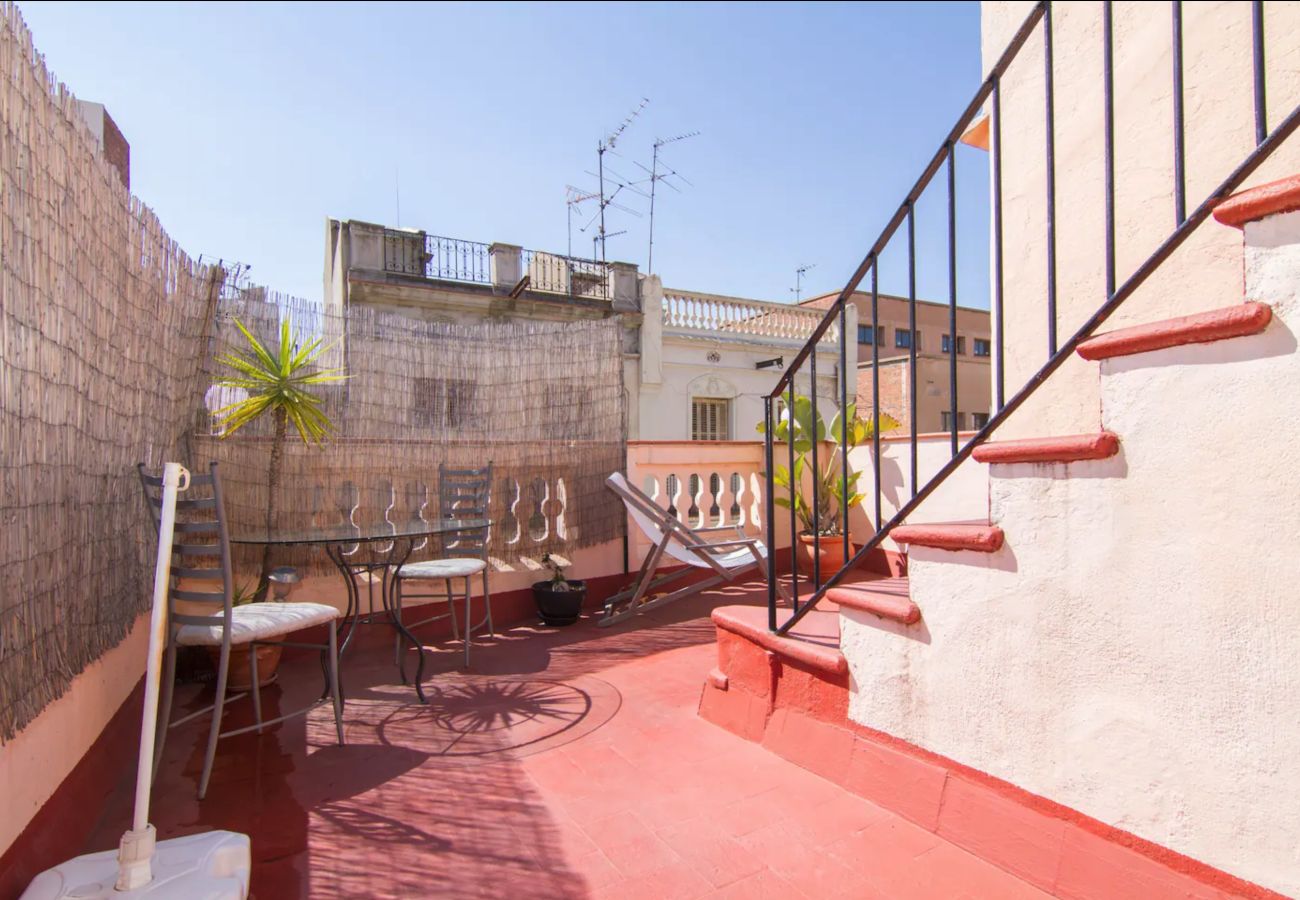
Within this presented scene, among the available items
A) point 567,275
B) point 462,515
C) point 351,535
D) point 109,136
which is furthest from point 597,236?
point 351,535

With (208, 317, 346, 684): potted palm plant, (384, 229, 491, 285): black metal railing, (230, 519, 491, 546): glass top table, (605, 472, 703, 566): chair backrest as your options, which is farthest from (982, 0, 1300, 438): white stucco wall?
(384, 229, 491, 285): black metal railing

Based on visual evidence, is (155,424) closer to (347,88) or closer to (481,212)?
(347,88)

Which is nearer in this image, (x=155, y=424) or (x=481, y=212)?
(x=155, y=424)

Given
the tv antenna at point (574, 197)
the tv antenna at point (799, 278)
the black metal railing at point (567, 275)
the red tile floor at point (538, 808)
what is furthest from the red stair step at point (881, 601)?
the tv antenna at point (799, 278)

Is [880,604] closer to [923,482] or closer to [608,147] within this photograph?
[923,482]

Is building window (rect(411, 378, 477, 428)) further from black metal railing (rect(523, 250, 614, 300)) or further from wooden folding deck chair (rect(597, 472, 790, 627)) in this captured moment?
black metal railing (rect(523, 250, 614, 300))

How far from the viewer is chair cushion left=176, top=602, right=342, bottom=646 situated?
251cm

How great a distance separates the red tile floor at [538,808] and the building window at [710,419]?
38.4ft

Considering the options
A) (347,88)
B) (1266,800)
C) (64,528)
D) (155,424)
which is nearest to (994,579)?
(1266,800)

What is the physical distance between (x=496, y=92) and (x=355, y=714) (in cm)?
550

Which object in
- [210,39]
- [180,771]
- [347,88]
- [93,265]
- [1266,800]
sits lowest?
[180,771]

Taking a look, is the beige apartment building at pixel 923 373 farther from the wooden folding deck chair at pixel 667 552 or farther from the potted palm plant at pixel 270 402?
the potted palm plant at pixel 270 402

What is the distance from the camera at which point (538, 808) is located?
2.33 metres

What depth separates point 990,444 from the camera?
6.24 feet
